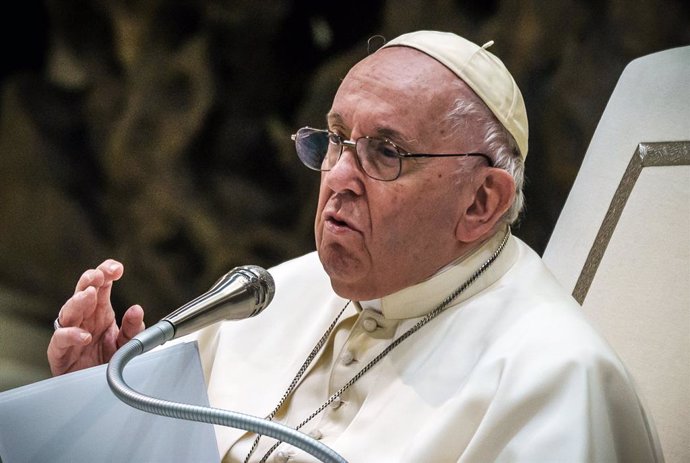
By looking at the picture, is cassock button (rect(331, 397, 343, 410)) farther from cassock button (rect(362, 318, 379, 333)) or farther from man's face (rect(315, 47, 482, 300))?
man's face (rect(315, 47, 482, 300))

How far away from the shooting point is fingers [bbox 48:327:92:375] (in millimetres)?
2076

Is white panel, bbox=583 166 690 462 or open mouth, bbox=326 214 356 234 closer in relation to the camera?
open mouth, bbox=326 214 356 234

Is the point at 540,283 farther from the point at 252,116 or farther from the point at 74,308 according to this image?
the point at 252,116

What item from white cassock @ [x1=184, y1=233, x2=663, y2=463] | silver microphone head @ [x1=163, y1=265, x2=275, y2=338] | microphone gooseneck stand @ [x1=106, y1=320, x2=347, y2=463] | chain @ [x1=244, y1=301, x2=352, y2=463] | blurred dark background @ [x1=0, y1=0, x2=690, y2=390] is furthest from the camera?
blurred dark background @ [x1=0, y1=0, x2=690, y2=390]

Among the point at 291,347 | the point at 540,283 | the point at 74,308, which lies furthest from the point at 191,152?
the point at 540,283

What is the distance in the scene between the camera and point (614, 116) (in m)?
2.77

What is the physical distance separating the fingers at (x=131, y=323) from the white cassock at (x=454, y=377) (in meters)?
0.40

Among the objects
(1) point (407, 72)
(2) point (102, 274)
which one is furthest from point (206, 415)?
(1) point (407, 72)

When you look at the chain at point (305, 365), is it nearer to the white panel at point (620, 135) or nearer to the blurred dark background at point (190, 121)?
the white panel at point (620, 135)

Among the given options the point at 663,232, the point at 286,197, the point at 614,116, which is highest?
the point at 614,116

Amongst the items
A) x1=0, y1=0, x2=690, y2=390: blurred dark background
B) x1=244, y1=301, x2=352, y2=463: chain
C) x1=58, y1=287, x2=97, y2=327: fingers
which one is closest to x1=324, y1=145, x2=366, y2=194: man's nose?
x1=244, y1=301, x2=352, y2=463: chain

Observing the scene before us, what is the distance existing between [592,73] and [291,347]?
1.49 m

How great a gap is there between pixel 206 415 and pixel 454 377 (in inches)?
29.2

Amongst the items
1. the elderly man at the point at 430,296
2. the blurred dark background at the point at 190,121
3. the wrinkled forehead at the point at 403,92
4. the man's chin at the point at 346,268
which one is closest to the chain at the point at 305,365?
the elderly man at the point at 430,296
